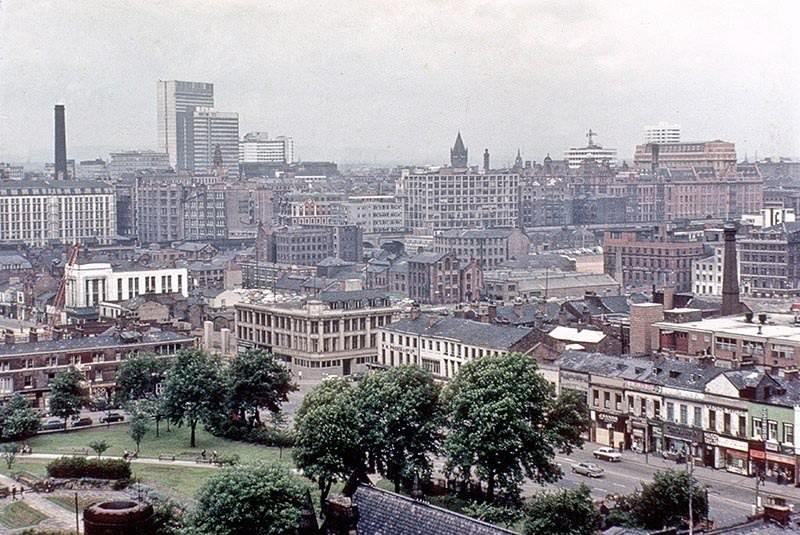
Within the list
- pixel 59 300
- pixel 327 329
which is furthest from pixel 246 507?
pixel 59 300

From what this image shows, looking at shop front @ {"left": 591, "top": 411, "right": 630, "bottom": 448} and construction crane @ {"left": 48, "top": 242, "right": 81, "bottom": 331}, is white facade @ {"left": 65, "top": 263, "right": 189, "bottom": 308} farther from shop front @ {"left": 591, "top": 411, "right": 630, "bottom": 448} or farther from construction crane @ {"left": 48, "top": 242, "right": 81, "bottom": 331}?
shop front @ {"left": 591, "top": 411, "right": 630, "bottom": 448}

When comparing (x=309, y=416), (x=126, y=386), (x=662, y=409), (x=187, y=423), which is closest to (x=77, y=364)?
(x=126, y=386)

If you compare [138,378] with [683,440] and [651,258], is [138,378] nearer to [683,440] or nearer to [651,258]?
[683,440]

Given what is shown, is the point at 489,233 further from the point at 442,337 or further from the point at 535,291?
the point at 442,337

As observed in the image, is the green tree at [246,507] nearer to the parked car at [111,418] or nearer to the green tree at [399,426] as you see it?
the green tree at [399,426]

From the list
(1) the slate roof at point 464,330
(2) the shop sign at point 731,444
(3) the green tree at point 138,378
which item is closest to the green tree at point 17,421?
(3) the green tree at point 138,378

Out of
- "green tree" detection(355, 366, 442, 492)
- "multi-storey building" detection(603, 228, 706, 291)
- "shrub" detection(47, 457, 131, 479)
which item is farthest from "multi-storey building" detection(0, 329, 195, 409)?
"multi-storey building" detection(603, 228, 706, 291)
